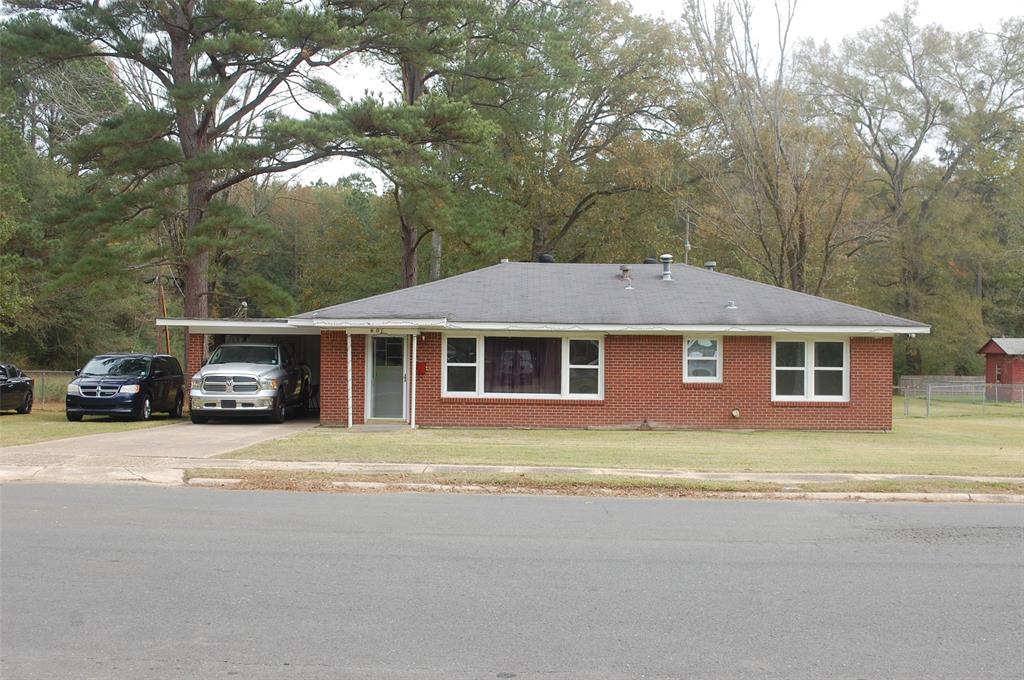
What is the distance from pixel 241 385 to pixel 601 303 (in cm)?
879

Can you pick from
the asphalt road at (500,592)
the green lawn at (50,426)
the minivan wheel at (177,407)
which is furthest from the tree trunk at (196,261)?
the asphalt road at (500,592)

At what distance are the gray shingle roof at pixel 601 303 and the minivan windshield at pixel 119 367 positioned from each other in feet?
14.4

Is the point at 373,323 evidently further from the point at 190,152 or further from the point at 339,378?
the point at 190,152

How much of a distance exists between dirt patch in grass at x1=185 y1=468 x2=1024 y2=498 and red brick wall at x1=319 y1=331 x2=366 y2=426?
8770mm

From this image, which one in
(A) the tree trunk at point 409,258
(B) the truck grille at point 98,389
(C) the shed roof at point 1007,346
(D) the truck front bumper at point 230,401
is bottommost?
A: (D) the truck front bumper at point 230,401

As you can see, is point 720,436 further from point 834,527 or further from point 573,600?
point 573,600

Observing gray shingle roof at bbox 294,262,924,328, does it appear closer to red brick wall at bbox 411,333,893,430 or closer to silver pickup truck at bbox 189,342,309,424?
red brick wall at bbox 411,333,893,430

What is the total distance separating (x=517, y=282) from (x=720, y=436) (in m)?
7.36

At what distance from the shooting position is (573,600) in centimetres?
704

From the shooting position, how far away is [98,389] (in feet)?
74.6

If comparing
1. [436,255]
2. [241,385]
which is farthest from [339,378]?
[436,255]

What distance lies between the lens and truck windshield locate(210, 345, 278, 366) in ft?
74.7

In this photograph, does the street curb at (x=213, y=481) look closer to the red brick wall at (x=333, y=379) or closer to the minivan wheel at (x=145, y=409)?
the red brick wall at (x=333, y=379)

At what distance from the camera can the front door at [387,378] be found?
22.2 m
